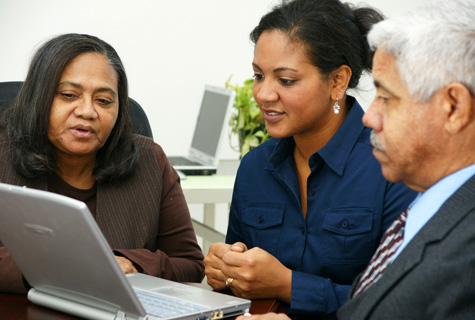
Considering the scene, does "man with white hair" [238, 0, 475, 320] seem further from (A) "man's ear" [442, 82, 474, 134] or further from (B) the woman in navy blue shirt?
(B) the woman in navy blue shirt

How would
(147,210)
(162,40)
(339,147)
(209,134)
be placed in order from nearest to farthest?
(339,147) → (147,210) → (209,134) → (162,40)

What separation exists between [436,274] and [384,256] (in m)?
0.25

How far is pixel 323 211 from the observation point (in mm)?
1471

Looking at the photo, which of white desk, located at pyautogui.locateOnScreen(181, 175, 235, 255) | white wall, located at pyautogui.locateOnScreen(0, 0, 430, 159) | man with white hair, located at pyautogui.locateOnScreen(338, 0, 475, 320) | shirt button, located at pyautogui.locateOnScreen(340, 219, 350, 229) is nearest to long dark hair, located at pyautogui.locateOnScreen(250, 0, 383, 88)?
shirt button, located at pyautogui.locateOnScreen(340, 219, 350, 229)

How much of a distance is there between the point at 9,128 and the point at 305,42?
32.2 inches

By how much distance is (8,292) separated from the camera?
1267mm

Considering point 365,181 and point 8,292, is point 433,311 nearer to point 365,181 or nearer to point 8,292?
point 365,181

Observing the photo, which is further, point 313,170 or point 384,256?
point 313,170

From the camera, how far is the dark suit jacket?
32.8 inches

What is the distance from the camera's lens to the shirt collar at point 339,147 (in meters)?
1.49

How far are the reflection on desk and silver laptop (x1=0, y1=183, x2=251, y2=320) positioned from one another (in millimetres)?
15

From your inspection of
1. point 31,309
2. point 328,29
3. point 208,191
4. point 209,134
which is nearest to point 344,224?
point 328,29

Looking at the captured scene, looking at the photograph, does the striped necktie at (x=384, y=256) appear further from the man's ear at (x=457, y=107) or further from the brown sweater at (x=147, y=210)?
the brown sweater at (x=147, y=210)

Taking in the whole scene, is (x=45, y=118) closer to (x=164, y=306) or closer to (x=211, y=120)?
(x=164, y=306)
